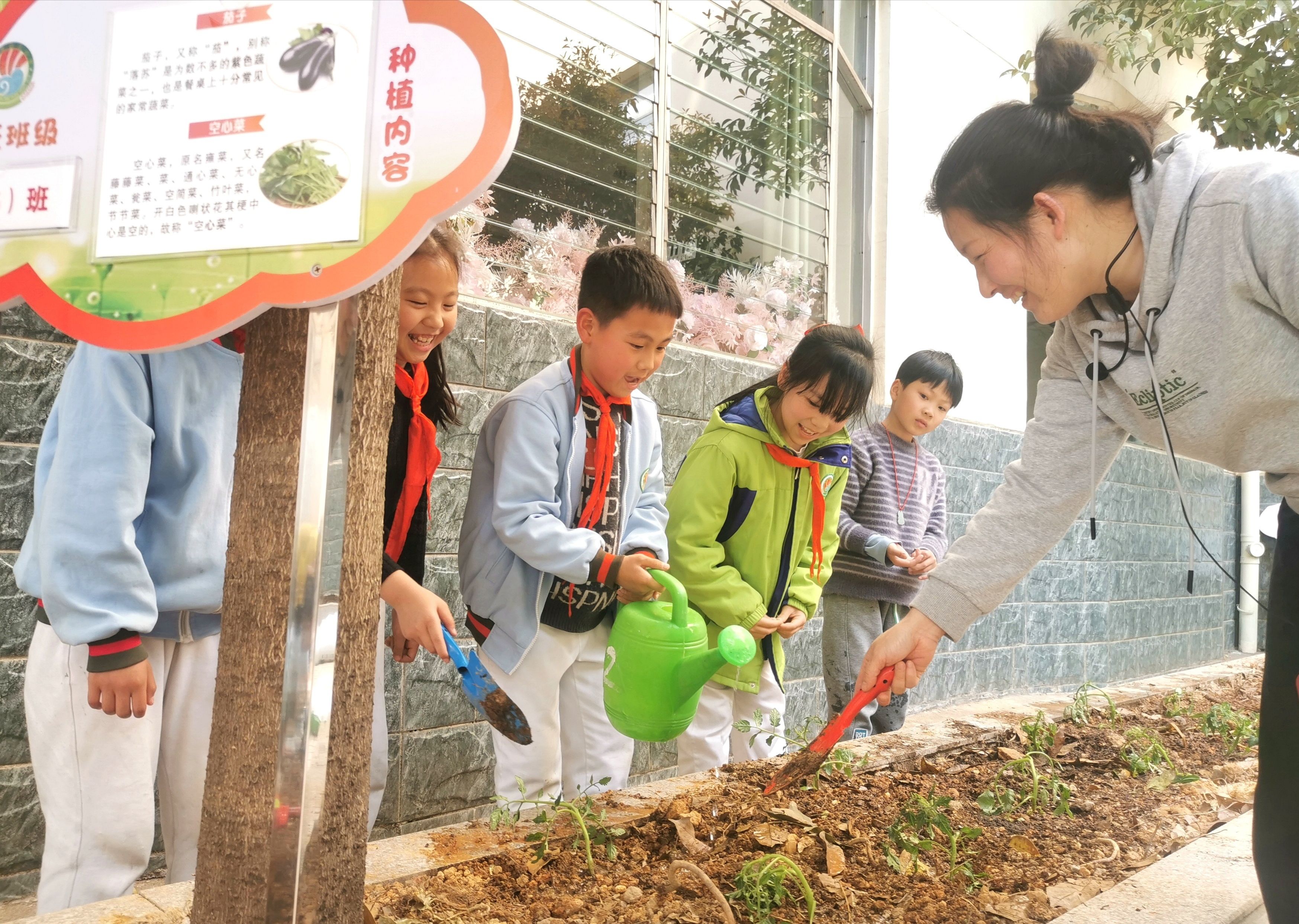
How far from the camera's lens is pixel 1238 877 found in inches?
76.6

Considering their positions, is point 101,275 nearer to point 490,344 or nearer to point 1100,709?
point 490,344

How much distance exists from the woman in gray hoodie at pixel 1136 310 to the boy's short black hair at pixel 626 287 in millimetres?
766

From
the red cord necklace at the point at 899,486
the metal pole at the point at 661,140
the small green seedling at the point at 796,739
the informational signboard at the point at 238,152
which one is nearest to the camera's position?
the informational signboard at the point at 238,152

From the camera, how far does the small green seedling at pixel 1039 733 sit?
3021 millimetres

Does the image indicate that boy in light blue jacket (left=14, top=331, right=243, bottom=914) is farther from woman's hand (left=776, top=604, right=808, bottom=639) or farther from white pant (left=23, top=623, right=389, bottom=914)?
woman's hand (left=776, top=604, right=808, bottom=639)

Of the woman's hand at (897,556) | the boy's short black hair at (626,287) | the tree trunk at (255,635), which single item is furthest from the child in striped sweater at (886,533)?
the tree trunk at (255,635)

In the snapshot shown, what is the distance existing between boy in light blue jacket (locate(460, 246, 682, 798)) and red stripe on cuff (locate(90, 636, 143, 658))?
83cm

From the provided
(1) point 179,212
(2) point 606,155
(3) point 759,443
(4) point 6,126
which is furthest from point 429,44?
(2) point 606,155

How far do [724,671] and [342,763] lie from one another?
A: 5.22ft

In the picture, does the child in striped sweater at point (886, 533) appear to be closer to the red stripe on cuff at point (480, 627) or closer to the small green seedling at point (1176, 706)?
the small green seedling at point (1176, 706)

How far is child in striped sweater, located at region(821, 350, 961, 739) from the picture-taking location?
3424 mm

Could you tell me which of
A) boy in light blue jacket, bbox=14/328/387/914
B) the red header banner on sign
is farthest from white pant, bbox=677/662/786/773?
the red header banner on sign

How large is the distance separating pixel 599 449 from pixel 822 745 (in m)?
0.87

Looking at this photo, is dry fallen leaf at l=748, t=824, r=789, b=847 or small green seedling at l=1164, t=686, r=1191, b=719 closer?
dry fallen leaf at l=748, t=824, r=789, b=847
